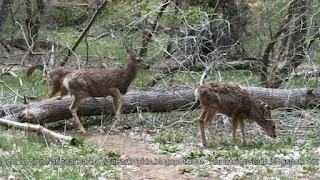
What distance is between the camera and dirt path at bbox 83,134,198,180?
20.2ft

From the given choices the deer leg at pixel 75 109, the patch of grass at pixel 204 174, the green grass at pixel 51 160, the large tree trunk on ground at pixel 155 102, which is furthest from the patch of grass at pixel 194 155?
the deer leg at pixel 75 109

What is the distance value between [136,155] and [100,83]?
2.76 m

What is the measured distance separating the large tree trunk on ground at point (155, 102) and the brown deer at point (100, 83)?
32 cm

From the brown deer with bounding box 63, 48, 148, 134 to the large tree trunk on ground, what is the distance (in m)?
0.32

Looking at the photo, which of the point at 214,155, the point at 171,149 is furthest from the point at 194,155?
the point at 171,149

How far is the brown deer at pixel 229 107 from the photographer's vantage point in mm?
8211

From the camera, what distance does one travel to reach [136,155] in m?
7.50

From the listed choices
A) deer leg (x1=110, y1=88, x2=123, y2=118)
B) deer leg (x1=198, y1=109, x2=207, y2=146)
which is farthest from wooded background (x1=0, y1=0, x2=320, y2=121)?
deer leg (x1=198, y1=109, x2=207, y2=146)

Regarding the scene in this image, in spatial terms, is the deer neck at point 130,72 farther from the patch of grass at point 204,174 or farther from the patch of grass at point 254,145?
the patch of grass at point 204,174

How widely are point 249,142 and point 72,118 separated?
4.34 m

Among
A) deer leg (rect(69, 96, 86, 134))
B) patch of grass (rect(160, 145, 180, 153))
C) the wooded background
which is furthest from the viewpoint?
the wooded background

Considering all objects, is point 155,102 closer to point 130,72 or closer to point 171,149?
point 130,72

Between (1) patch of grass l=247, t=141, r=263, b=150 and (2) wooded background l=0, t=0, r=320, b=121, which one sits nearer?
(1) patch of grass l=247, t=141, r=263, b=150

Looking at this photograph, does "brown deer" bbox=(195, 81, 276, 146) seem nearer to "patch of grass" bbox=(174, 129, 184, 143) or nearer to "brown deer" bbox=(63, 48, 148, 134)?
"patch of grass" bbox=(174, 129, 184, 143)
